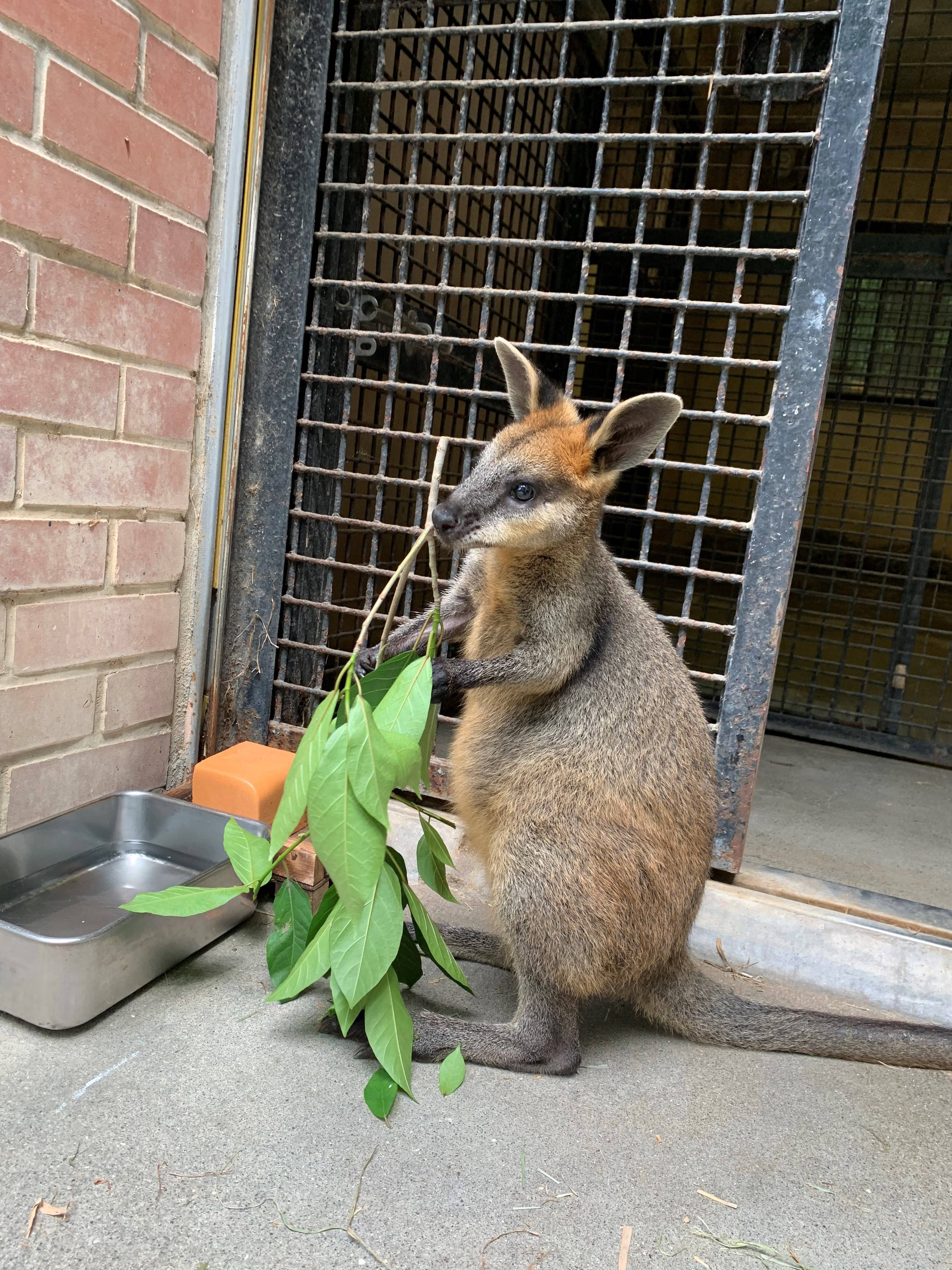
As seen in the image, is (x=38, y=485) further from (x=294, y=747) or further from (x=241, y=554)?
(x=294, y=747)

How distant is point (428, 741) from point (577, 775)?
36 cm

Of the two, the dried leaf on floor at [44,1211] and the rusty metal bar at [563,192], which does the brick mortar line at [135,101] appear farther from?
the dried leaf on floor at [44,1211]

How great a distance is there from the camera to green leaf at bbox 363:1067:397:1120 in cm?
166

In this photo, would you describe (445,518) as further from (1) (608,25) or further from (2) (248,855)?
(1) (608,25)

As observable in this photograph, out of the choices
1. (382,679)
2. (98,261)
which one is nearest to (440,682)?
(382,679)

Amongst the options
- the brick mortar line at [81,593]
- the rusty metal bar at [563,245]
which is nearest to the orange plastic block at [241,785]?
the brick mortar line at [81,593]

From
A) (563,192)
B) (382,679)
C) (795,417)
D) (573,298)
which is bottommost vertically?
(382,679)

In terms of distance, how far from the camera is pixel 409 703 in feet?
5.86

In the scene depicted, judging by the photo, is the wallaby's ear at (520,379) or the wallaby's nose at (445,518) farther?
the wallaby's ear at (520,379)

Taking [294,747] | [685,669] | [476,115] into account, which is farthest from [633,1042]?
[476,115]

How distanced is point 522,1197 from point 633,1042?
612mm

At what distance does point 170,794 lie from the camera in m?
2.69

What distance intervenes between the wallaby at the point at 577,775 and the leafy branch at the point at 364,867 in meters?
0.14

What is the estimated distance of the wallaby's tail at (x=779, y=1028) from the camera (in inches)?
77.7
